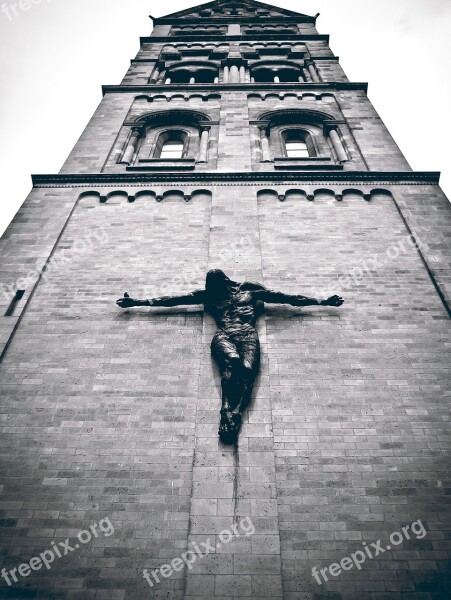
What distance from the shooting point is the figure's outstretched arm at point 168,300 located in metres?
7.65

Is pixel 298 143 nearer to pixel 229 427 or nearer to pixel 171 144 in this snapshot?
pixel 171 144

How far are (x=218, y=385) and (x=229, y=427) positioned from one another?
850 millimetres

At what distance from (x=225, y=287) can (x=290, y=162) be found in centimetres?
635

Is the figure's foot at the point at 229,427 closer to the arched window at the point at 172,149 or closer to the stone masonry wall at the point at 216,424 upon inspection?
the stone masonry wall at the point at 216,424

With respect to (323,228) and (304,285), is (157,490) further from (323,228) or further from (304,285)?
(323,228)

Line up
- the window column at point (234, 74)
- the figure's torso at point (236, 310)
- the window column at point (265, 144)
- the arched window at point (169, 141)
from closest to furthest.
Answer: the figure's torso at point (236, 310)
the window column at point (265, 144)
the arched window at point (169, 141)
the window column at point (234, 74)

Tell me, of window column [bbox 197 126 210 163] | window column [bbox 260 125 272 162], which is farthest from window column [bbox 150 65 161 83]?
window column [bbox 260 125 272 162]

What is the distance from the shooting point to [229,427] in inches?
239

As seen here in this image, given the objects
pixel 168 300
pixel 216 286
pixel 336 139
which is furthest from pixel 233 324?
pixel 336 139

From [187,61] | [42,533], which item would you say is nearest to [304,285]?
[42,533]

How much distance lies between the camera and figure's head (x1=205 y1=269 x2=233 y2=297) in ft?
24.8

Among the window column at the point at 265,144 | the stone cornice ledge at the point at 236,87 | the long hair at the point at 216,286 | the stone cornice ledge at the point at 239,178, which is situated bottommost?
the long hair at the point at 216,286

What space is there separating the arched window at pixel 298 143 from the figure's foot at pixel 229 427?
10.1 metres

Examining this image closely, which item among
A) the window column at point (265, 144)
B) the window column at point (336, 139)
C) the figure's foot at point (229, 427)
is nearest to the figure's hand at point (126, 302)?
the figure's foot at point (229, 427)
